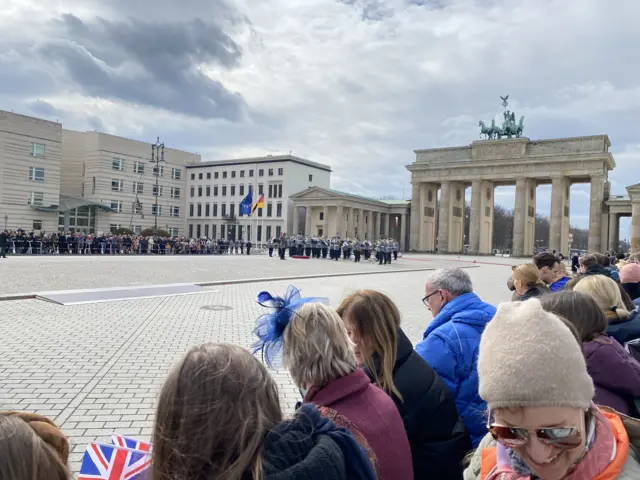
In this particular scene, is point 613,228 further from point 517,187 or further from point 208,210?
point 208,210

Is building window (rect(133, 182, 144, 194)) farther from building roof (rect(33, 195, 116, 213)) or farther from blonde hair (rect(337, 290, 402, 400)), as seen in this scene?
blonde hair (rect(337, 290, 402, 400))

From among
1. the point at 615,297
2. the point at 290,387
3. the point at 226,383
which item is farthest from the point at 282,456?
the point at 290,387

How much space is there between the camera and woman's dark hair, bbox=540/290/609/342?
3080 mm

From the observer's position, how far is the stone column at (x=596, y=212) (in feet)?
199

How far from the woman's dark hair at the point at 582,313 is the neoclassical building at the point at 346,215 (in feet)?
239

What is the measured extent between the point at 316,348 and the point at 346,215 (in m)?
78.4

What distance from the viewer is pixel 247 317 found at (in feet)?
40.6

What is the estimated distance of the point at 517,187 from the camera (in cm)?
6662

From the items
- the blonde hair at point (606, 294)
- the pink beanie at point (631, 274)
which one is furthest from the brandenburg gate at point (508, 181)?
the blonde hair at point (606, 294)

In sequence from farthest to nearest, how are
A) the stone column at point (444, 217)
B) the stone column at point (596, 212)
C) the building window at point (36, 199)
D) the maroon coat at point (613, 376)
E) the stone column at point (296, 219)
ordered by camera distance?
the stone column at point (296, 219) < the stone column at point (444, 217) < the stone column at point (596, 212) < the building window at point (36, 199) < the maroon coat at point (613, 376)

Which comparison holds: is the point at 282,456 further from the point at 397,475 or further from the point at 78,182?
the point at 78,182

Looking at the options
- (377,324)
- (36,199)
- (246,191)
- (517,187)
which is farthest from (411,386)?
(246,191)

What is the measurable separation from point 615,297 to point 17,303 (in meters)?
14.0

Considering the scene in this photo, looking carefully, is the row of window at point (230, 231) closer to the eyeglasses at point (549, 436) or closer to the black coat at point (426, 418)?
the black coat at point (426, 418)
